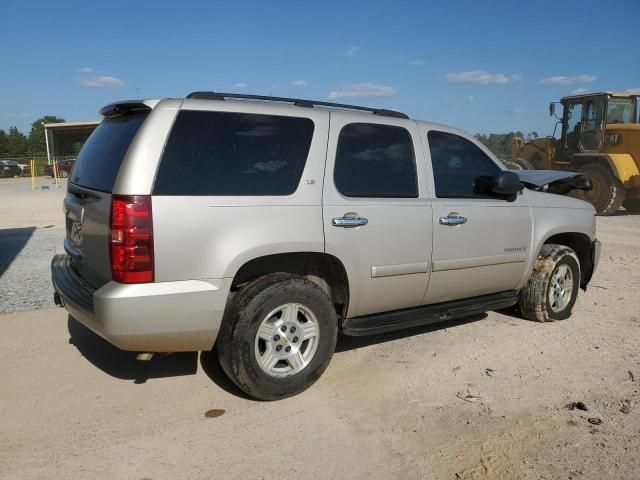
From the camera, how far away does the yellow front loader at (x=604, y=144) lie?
13.8 m

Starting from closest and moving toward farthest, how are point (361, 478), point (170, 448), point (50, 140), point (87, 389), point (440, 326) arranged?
point (361, 478), point (170, 448), point (87, 389), point (440, 326), point (50, 140)

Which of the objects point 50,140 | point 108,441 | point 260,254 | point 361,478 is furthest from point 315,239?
point 50,140

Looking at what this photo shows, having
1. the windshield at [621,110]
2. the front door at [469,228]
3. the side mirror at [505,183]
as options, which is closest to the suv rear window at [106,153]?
the front door at [469,228]

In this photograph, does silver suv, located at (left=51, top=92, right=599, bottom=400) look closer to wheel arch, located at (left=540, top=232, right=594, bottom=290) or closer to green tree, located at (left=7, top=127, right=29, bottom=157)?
wheel arch, located at (left=540, top=232, right=594, bottom=290)

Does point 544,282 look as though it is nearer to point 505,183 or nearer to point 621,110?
point 505,183

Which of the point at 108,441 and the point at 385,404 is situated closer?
the point at 108,441

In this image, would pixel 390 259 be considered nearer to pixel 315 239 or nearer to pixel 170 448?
pixel 315 239

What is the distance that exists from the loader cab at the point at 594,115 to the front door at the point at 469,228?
11179mm

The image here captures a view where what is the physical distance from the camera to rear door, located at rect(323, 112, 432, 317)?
3740mm

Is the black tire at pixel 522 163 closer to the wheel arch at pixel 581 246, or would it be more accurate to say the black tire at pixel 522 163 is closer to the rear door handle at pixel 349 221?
the wheel arch at pixel 581 246

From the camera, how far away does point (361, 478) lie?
2.77m

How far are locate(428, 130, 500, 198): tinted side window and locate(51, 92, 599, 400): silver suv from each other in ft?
0.04

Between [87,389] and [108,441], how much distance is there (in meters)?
0.76

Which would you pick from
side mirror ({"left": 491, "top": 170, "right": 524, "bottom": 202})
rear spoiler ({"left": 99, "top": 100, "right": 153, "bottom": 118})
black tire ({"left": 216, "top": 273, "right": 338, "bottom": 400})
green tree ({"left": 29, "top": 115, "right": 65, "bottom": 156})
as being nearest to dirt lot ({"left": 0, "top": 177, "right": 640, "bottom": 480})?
black tire ({"left": 216, "top": 273, "right": 338, "bottom": 400})
